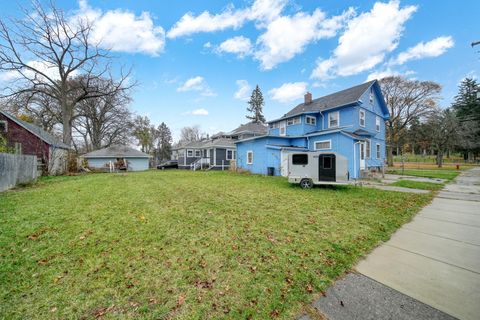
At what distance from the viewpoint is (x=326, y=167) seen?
10.1 metres

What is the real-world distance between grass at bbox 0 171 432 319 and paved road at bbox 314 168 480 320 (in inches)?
10.0

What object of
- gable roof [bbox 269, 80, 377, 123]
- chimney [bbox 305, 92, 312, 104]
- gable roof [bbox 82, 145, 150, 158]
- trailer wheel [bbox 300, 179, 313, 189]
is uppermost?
chimney [bbox 305, 92, 312, 104]

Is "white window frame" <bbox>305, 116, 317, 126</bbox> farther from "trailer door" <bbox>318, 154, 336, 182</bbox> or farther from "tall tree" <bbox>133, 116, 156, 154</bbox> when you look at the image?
"tall tree" <bbox>133, 116, 156, 154</bbox>

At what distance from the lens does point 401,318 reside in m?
2.10

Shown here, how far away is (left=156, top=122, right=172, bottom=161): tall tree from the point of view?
5253cm

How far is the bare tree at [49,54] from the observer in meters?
18.4

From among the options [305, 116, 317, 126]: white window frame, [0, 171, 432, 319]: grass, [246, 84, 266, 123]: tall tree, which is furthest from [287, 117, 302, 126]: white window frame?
[246, 84, 266, 123]: tall tree

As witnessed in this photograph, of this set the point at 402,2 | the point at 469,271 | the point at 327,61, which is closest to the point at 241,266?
the point at 469,271

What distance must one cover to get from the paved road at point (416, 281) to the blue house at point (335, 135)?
11.4 m

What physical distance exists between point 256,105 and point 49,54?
3675 cm

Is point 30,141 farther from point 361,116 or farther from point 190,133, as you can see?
point 190,133

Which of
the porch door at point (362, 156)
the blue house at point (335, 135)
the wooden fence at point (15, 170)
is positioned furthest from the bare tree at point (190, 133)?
the porch door at point (362, 156)

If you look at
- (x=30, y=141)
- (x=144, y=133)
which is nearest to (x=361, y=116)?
(x=30, y=141)

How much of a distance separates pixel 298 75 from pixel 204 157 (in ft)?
54.0
